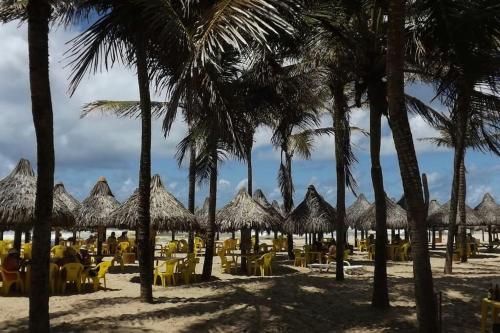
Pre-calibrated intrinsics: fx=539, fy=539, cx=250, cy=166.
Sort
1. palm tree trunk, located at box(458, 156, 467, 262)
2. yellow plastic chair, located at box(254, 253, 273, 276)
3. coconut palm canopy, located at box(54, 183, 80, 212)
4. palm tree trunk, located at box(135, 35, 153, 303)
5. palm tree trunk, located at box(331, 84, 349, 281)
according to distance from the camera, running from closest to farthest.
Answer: palm tree trunk, located at box(135, 35, 153, 303) < palm tree trunk, located at box(331, 84, 349, 281) < yellow plastic chair, located at box(254, 253, 273, 276) < palm tree trunk, located at box(458, 156, 467, 262) < coconut palm canopy, located at box(54, 183, 80, 212)

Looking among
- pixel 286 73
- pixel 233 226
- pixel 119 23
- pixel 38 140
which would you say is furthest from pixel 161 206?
pixel 38 140

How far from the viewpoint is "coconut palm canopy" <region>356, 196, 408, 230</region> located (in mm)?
24348

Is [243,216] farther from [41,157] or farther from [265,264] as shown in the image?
[41,157]

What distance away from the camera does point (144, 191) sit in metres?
10.1

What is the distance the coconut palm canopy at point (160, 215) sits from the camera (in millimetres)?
14859

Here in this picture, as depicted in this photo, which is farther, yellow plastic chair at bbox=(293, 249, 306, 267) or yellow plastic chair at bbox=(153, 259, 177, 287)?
yellow plastic chair at bbox=(293, 249, 306, 267)

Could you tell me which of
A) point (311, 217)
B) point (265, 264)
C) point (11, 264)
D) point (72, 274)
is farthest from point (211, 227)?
point (311, 217)

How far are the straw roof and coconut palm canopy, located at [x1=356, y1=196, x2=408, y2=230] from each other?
245 inches

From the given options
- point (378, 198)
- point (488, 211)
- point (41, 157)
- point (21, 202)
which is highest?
point (488, 211)

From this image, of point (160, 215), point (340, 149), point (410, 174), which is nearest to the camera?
point (410, 174)

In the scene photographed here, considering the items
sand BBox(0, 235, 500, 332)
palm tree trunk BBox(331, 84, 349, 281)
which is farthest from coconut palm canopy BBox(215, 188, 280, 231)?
palm tree trunk BBox(331, 84, 349, 281)

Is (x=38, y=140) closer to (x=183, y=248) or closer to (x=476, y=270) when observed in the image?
(x=476, y=270)

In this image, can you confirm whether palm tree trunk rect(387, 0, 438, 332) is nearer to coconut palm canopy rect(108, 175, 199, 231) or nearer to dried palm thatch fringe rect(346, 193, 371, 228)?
coconut palm canopy rect(108, 175, 199, 231)

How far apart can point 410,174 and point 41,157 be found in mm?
4277
